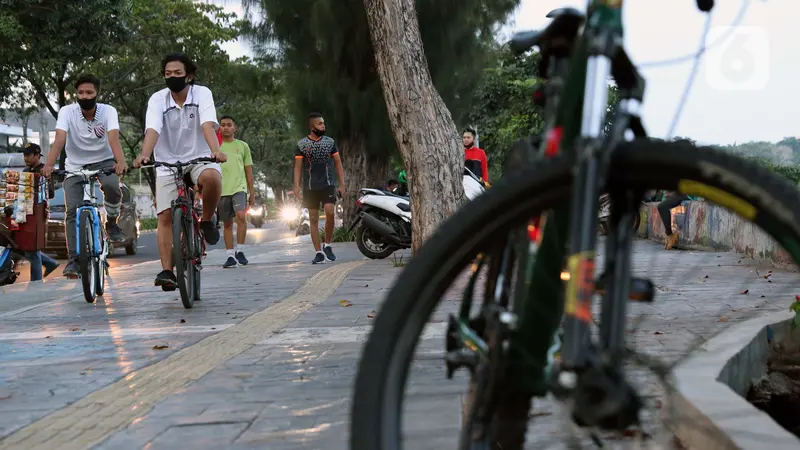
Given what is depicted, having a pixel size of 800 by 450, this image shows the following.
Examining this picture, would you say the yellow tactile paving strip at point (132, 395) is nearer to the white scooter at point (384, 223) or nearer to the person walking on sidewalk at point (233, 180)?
the person walking on sidewalk at point (233, 180)

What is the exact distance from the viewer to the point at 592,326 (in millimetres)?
1771

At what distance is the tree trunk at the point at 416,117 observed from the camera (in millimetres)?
10109

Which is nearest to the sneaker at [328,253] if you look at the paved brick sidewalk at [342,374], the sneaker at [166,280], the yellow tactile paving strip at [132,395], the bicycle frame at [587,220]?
the sneaker at [166,280]


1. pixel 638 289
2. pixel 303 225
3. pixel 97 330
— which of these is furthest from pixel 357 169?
pixel 638 289

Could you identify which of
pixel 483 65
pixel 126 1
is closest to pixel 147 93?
pixel 126 1

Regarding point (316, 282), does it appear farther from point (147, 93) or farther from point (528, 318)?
point (147, 93)

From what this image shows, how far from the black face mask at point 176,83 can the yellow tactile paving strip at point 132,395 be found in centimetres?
215

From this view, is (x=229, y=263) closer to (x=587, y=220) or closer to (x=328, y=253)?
(x=328, y=253)

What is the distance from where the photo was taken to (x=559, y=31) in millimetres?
2219

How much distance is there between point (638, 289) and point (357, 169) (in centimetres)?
1993

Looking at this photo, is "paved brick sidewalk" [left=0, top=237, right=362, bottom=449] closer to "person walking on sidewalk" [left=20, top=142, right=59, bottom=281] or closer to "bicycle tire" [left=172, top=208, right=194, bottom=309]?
"bicycle tire" [left=172, top=208, right=194, bottom=309]

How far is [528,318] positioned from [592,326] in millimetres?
259

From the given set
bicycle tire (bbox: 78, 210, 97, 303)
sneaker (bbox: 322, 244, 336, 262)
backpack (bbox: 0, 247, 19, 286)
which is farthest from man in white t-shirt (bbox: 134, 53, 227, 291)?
sneaker (bbox: 322, 244, 336, 262)

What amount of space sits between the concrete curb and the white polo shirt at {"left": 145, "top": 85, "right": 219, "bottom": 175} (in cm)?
520
